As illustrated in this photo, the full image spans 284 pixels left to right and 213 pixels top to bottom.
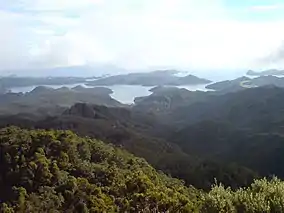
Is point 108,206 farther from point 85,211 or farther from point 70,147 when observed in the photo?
point 70,147

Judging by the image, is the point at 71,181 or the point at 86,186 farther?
the point at 71,181

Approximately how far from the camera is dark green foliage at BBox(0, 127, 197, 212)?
35062 mm

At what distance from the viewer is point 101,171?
165 ft

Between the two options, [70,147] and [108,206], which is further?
[70,147]

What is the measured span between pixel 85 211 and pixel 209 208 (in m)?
Result: 17.0

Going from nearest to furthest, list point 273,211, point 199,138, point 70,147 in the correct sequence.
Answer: point 273,211
point 70,147
point 199,138

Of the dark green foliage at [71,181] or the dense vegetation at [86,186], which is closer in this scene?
the dense vegetation at [86,186]

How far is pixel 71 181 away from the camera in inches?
1772

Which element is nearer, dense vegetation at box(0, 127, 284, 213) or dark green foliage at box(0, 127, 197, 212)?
dense vegetation at box(0, 127, 284, 213)

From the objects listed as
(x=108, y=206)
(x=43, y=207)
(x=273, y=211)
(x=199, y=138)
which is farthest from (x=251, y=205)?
(x=199, y=138)

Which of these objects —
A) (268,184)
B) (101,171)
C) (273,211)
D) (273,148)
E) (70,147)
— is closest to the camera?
(273,211)

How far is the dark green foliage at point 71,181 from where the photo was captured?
3506 centimetres

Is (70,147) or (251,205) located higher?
(251,205)

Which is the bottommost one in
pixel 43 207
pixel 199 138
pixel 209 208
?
pixel 199 138
